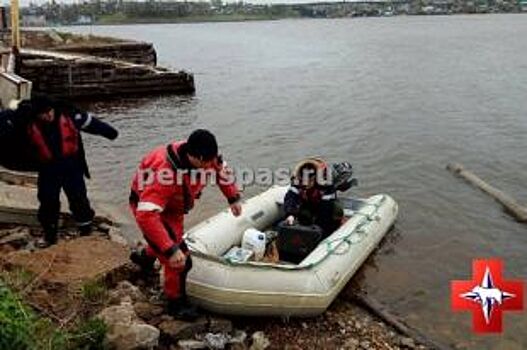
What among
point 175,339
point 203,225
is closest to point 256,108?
point 203,225

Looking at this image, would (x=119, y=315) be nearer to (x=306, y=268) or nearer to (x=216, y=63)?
(x=306, y=268)

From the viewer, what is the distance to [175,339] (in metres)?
5.41

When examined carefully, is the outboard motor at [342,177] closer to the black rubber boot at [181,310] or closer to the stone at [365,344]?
the stone at [365,344]

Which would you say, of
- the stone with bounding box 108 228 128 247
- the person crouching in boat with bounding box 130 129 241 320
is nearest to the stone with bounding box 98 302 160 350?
the person crouching in boat with bounding box 130 129 241 320

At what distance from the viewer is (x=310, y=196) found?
7.52 meters

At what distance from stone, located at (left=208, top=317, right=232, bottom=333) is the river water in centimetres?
225

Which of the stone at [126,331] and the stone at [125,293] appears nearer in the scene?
the stone at [126,331]

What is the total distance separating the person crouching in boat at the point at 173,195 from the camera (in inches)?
197

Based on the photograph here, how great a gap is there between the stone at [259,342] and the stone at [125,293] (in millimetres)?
1103

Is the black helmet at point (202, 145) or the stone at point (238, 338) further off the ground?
the black helmet at point (202, 145)

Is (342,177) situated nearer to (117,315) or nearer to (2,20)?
(117,315)

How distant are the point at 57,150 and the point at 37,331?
2.43 metres

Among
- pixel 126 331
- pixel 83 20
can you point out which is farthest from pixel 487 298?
pixel 83 20

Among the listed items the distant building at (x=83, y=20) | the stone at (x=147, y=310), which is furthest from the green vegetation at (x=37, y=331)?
the distant building at (x=83, y=20)
